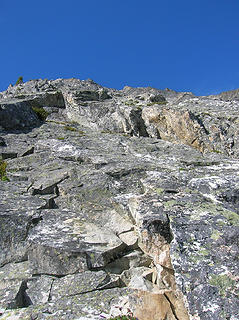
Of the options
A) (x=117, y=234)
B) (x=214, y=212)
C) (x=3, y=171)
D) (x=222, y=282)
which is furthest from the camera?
(x=3, y=171)

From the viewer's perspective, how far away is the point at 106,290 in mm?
8383

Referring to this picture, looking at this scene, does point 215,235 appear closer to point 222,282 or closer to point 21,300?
point 222,282

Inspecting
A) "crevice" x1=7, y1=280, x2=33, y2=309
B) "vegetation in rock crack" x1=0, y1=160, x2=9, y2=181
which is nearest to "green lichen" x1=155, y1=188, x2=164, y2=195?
"crevice" x1=7, y1=280, x2=33, y2=309

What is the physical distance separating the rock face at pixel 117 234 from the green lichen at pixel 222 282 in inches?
1.0

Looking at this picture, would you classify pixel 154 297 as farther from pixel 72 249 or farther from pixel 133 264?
pixel 72 249

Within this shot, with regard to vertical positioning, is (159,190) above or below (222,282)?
above

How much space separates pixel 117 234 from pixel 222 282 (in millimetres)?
4748

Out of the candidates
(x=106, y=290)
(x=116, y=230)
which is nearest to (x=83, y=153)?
(x=116, y=230)

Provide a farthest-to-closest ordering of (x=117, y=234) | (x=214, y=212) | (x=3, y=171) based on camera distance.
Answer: (x=3, y=171) → (x=117, y=234) → (x=214, y=212)

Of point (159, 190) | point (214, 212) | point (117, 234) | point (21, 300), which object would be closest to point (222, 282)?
point (214, 212)

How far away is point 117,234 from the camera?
10766mm

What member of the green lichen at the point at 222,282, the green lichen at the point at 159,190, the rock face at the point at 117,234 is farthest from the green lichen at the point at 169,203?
the green lichen at the point at 222,282

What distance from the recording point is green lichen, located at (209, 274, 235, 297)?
6.70 m

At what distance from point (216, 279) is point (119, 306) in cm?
281
